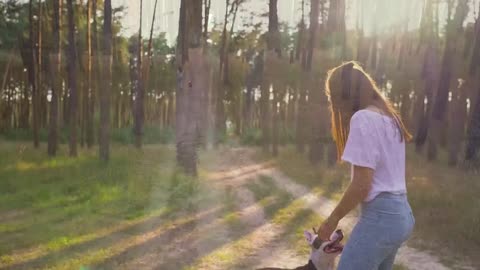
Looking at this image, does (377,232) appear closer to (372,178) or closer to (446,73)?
(372,178)

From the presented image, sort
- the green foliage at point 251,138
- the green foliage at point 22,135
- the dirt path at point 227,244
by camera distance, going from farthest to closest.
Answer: the green foliage at point 251,138 < the green foliage at point 22,135 < the dirt path at point 227,244

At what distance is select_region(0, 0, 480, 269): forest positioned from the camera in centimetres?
965

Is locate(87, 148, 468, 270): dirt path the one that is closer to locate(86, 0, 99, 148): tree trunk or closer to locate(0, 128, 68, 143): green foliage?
locate(86, 0, 99, 148): tree trunk

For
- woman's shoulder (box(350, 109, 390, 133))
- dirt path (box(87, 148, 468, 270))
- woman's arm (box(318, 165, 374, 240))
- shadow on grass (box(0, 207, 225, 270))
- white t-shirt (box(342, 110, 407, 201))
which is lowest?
dirt path (box(87, 148, 468, 270))

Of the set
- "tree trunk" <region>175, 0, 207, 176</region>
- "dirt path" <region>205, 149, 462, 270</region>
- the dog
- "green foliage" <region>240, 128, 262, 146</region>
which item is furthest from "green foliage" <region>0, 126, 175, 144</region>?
the dog

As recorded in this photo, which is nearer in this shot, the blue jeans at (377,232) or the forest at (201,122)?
the blue jeans at (377,232)

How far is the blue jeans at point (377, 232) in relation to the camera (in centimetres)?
292

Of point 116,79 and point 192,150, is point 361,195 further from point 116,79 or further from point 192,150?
point 116,79

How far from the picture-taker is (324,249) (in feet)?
10.3

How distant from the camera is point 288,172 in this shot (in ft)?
67.3

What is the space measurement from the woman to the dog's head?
7 centimetres

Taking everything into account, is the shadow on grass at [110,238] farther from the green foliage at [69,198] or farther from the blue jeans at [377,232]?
the blue jeans at [377,232]

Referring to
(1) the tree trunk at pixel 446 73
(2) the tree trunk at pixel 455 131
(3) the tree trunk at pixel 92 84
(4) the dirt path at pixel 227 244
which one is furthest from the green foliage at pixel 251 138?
(4) the dirt path at pixel 227 244

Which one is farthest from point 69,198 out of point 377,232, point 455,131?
point 455,131
